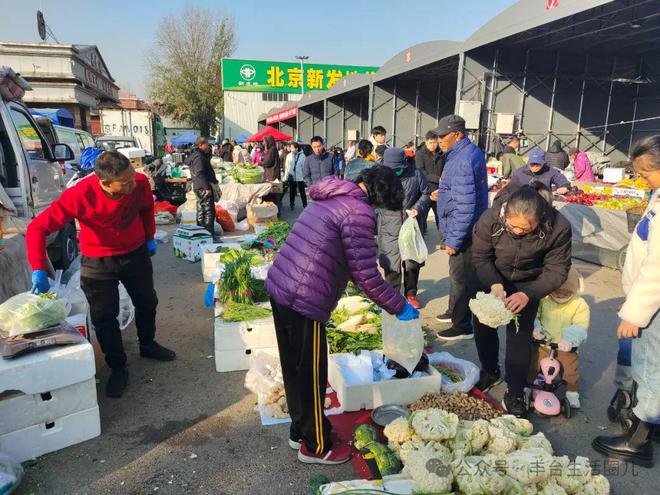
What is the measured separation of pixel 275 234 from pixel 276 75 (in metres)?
31.0

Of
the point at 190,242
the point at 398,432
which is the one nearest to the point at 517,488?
the point at 398,432

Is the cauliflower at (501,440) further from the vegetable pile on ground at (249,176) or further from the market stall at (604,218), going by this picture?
the vegetable pile on ground at (249,176)

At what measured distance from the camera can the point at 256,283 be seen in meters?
4.73

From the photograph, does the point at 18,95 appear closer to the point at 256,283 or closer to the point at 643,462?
the point at 256,283

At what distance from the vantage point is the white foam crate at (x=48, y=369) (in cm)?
269

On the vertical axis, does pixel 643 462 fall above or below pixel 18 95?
below

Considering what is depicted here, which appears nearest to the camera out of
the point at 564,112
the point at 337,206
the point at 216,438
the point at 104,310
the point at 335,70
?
the point at 337,206

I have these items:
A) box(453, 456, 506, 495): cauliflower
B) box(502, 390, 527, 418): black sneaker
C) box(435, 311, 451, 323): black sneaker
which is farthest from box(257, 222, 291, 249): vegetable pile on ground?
box(453, 456, 506, 495): cauliflower

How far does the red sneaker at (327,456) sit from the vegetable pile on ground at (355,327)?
1.07 meters

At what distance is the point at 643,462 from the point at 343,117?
25464 millimetres

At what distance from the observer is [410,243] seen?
5.17 m

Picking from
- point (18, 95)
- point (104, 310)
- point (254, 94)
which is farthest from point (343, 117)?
point (104, 310)

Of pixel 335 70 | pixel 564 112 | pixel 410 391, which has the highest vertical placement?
pixel 335 70

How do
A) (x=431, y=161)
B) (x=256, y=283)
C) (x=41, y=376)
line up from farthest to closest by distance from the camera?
(x=431, y=161), (x=256, y=283), (x=41, y=376)
